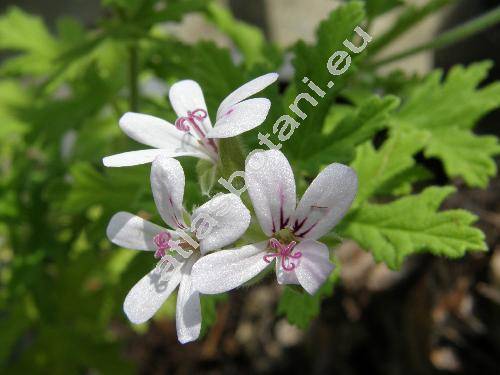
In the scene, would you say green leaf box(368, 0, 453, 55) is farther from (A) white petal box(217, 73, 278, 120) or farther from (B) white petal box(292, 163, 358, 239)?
(B) white petal box(292, 163, 358, 239)

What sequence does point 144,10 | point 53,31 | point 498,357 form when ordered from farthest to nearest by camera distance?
1. point 53,31
2. point 498,357
3. point 144,10

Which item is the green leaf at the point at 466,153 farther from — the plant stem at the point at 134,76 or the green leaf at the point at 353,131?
the plant stem at the point at 134,76

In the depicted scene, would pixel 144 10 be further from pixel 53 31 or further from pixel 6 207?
pixel 53 31

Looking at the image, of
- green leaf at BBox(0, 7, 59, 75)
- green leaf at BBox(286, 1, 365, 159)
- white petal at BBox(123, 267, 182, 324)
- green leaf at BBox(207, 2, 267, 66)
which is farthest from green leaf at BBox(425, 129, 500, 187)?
green leaf at BBox(0, 7, 59, 75)

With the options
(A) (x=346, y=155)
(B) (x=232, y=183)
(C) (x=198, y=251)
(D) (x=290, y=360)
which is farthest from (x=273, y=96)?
(D) (x=290, y=360)

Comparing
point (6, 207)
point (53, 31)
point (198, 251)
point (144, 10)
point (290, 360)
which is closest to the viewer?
point (198, 251)

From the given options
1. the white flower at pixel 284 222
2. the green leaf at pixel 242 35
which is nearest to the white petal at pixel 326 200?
the white flower at pixel 284 222

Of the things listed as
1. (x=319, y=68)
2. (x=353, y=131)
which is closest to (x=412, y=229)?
(x=353, y=131)

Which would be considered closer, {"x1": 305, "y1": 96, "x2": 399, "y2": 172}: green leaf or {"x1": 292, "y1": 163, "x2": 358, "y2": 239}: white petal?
{"x1": 292, "y1": 163, "x2": 358, "y2": 239}: white petal
